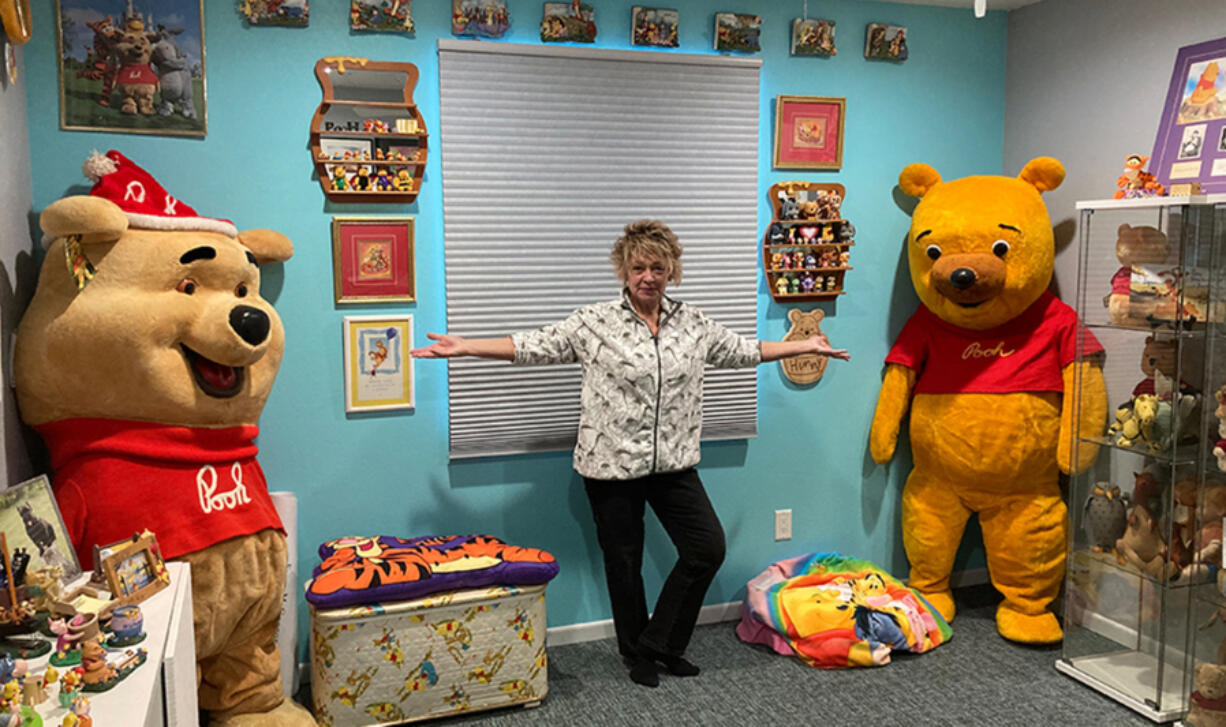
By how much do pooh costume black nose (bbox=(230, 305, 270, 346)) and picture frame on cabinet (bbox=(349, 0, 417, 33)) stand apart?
3.45 feet

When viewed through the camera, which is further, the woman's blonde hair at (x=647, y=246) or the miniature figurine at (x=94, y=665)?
the woman's blonde hair at (x=647, y=246)

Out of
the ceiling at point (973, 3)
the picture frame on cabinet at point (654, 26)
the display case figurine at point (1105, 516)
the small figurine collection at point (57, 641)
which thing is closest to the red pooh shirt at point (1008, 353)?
the display case figurine at point (1105, 516)

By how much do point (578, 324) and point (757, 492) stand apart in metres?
1.09

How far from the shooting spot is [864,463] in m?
3.66

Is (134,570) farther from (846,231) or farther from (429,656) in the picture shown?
(846,231)

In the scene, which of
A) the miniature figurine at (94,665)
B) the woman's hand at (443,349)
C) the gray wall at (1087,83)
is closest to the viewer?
the miniature figurine at (94,665)

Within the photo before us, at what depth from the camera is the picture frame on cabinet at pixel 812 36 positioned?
3.34m

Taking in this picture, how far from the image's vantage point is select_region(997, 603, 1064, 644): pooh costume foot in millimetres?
3229

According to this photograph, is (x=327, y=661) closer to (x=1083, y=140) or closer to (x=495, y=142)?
(x=495, y=142)

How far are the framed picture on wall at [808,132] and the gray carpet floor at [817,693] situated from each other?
1813 mm

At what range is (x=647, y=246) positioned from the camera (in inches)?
113

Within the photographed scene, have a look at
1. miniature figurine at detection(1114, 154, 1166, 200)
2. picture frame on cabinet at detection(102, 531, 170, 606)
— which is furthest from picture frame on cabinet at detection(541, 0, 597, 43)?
picture frame on cabinet at detection(102, 531, 170, 606)

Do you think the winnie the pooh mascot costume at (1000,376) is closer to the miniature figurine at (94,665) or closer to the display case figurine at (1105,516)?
the display case figurine at (1105,516)

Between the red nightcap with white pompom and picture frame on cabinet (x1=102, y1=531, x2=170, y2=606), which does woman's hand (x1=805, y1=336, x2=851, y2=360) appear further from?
picture frame on cabinet (x1=102, y1=531, x2=170, y2=606)
